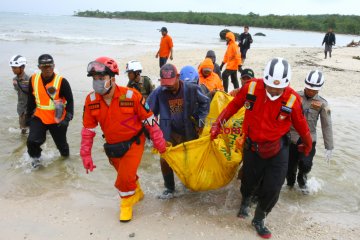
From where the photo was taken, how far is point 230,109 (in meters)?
3.70

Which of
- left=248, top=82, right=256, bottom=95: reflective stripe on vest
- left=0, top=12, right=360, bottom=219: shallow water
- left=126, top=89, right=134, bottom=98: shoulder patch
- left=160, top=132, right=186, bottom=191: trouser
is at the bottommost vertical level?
left=0, top=12, right=360, bottom=219: shallow water

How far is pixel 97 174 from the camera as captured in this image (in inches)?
204

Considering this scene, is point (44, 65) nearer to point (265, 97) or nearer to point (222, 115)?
point (222, 115)

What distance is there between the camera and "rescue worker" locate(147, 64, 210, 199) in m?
4.07

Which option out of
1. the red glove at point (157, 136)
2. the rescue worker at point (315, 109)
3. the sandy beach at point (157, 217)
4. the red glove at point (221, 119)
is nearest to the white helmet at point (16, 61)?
the sandy beach at point (157, 217)

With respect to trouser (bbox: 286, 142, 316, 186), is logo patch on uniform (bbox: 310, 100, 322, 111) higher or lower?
higher

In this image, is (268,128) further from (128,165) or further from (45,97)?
(45,97)

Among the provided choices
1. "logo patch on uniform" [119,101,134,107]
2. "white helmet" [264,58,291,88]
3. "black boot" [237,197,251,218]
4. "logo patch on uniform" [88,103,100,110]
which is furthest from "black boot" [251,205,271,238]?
"logo patch on uniform" [88,103,100,110]

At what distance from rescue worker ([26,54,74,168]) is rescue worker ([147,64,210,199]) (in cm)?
144

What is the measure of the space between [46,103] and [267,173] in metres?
3.06

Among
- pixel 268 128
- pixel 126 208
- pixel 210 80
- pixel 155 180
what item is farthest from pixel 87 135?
pixel 210 80

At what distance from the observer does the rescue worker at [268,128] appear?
10.5 ft

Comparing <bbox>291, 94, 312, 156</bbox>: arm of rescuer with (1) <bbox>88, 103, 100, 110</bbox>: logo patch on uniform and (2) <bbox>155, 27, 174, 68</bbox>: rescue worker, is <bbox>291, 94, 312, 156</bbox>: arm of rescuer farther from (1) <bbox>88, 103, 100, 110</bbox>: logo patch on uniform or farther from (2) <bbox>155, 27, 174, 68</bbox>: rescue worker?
(2) <bbox>155, 27, 174, 68</bbox>: rescue worker

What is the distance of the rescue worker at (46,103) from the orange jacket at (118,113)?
1.44 meters
